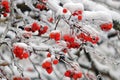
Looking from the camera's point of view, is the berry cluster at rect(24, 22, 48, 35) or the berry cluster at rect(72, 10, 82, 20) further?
the berry cluster at rect(24, 22, 48, 35)

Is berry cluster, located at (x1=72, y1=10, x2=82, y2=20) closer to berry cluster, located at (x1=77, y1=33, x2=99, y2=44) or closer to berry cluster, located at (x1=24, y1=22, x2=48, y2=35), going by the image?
berry cluster, located at (x1=77, y1=33, x2=99, y2=44)

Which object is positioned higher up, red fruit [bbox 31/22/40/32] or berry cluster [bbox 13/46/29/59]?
red fruit [bbox 31/22/40/32]

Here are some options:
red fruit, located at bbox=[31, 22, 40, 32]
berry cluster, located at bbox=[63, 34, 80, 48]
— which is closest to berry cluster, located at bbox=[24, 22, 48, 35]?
red fruit, located at bbox=[31, 22, 40, 32]

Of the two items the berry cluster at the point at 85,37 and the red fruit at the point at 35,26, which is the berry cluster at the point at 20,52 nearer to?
the red fruit at the point at 35,26

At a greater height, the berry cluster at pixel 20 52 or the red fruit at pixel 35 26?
the red fruit at pixel 35 26

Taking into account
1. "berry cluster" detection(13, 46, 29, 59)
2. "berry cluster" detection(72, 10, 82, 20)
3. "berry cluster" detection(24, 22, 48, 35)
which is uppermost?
"berry cluster" detection(72, 10, 82, 20)

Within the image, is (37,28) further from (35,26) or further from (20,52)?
(20,52)

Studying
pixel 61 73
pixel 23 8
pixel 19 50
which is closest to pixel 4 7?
pixel 19 50

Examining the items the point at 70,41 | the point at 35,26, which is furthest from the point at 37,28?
the point at 70,41

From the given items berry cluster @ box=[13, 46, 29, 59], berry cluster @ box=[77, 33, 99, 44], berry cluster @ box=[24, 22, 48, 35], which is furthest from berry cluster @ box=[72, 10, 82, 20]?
berry cluster @ box=[13, 46, 29, 59]

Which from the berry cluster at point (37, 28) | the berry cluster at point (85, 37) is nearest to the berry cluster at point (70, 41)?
the berry cluster at point (85, 37)

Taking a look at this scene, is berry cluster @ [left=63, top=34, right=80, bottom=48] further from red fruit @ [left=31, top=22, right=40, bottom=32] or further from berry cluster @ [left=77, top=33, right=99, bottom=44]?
red fruit @ [left=31, top=22, right=40, bottom=32]

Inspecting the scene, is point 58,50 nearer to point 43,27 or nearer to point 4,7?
point 43,27
